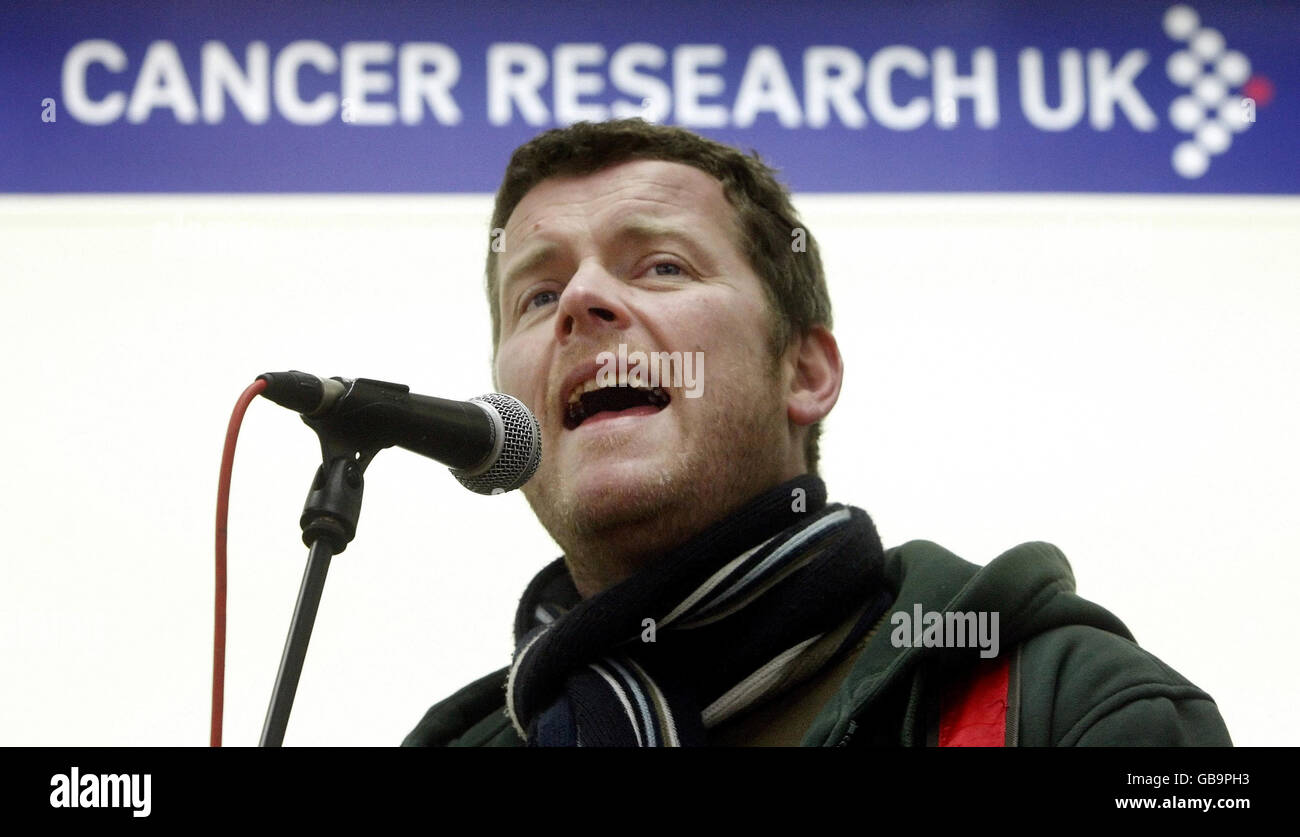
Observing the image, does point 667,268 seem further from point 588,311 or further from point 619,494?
point 619,494

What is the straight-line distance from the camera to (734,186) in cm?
190

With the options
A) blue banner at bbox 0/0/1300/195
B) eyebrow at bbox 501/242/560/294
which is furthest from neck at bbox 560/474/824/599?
blue banner at bbox 0/0/1300/195

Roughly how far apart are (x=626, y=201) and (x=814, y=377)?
1.14 feet

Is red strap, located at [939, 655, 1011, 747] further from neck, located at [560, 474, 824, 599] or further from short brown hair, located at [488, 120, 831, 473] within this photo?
short brown hair, located at [488, 120, 831, 473]

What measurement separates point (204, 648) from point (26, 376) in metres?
0.55

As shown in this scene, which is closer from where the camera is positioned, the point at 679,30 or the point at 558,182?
the point at 558,182

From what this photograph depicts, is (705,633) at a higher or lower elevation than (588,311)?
lower

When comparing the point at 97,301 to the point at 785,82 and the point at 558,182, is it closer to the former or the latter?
the point at 558,182

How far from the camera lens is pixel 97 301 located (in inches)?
89.5

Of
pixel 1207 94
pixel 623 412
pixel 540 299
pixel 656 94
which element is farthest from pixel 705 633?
pixel 1207 94

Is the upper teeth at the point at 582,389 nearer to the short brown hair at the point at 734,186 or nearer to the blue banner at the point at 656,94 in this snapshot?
the short brown hair at the point at 734,186
